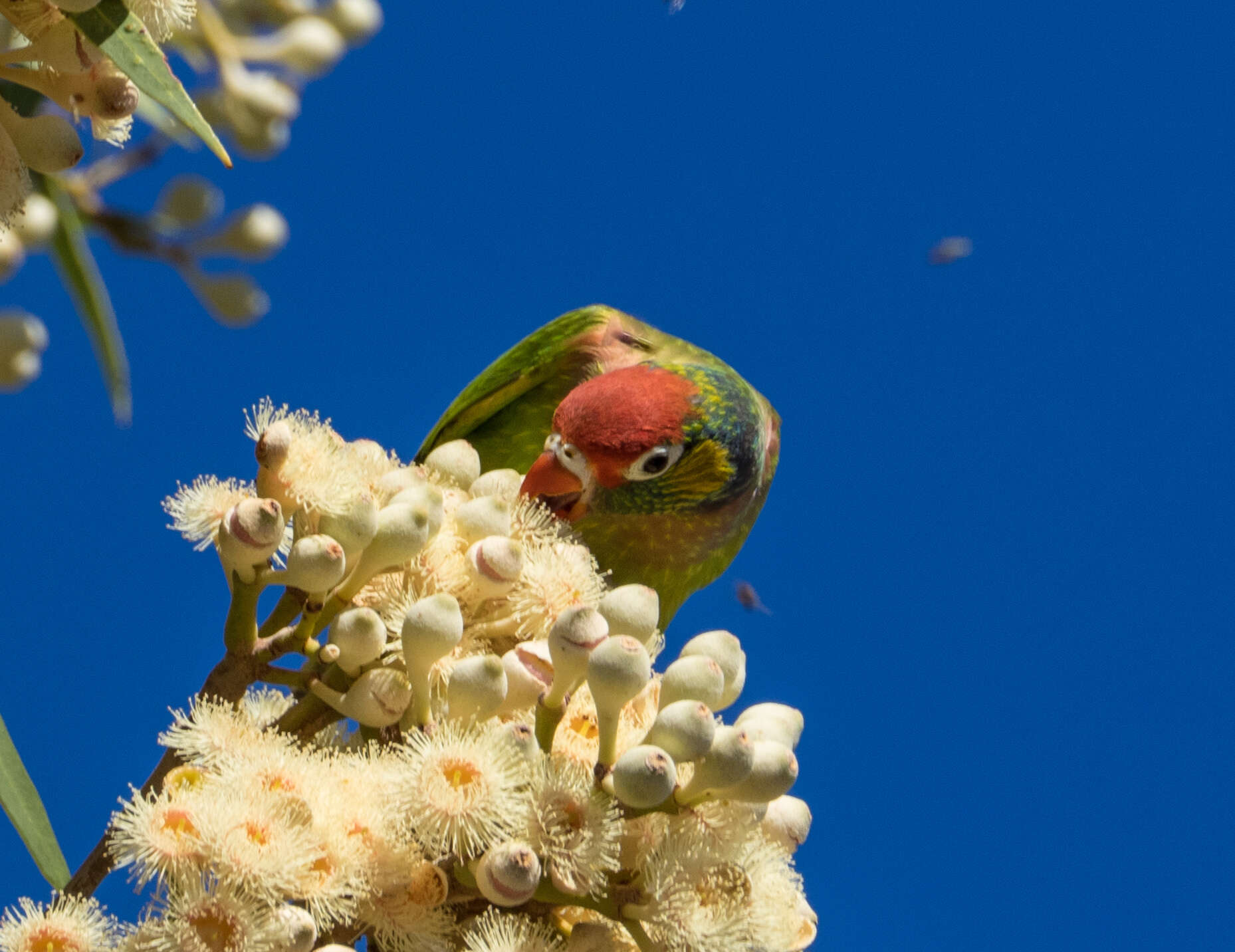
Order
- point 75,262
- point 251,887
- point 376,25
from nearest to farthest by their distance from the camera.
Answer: point 251,887 → point 75,262 → point 376,25

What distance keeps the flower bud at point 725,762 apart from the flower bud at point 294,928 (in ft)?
0.98

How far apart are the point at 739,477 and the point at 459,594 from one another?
3.18 ft

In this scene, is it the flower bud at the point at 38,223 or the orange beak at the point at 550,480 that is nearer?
the flower bud at the point at 38,223

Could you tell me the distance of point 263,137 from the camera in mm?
1524

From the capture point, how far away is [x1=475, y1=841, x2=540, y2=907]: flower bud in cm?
88

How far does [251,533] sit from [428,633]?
6.5 inches

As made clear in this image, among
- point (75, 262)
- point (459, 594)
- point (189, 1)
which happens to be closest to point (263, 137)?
point (75, 262)

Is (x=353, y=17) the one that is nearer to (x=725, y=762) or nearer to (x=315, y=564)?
(x=315, y=564)

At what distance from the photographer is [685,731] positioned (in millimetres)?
927

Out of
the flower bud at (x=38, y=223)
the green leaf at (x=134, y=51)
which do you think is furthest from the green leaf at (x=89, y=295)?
the green leaf at (x=134, y=51)

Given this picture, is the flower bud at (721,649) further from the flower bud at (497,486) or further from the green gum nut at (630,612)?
the flower bud at (497,486)

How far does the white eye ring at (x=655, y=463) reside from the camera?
1836mm

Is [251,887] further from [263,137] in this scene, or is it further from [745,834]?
[263,137]

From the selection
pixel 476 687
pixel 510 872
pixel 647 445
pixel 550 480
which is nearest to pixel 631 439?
pixel 647 445
